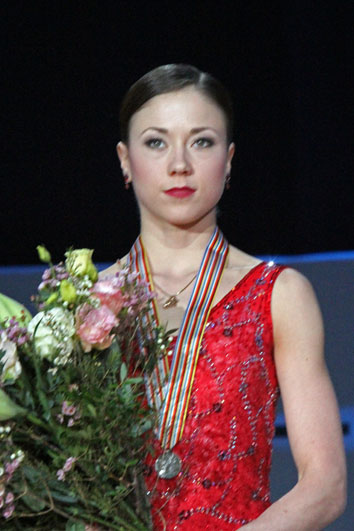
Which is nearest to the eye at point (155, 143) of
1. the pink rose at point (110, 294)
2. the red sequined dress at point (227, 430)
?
the red sequined dress at point (227, 430)

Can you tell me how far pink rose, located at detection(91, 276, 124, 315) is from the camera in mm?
1801

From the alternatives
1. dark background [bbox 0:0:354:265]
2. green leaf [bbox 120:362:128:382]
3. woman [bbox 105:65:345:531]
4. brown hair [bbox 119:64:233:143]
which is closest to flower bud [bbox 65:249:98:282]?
green leaf [bbox 120:362:128:382]

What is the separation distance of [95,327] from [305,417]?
47cm

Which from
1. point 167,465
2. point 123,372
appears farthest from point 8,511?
point 167,465

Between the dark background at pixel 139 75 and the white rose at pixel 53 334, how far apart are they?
1.85 m

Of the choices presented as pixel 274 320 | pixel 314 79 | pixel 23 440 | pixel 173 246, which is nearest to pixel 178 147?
pixel 173 246

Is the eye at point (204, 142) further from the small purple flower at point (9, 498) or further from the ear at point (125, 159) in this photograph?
the small purple flower at point (9, 498)

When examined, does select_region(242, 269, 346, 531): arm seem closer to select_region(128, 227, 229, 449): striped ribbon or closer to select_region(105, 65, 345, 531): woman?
select_region(105, 65, 345, 531): woman

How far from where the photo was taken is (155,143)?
2215mm

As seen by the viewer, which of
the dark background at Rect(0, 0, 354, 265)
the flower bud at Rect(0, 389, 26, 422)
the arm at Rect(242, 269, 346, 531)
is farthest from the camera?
the dark background at Rect(0, 0, 354, 265)

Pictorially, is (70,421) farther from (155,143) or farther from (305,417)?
(155,143)

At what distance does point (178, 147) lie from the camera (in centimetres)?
217

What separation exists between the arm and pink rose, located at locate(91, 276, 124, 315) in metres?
0.39

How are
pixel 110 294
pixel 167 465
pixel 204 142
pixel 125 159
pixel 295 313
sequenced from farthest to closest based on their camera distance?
pixel 125 159 → pixel 204 142 → pixel 295 313 → pixel 167 465 → pixel 110 294
